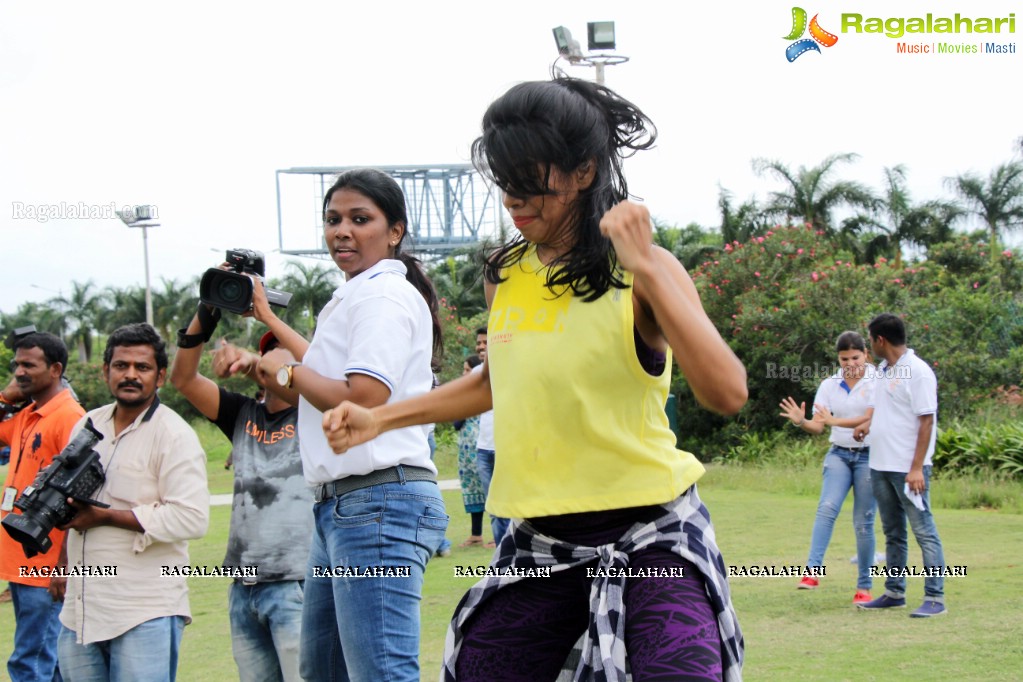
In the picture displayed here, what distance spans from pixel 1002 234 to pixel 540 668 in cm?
3413

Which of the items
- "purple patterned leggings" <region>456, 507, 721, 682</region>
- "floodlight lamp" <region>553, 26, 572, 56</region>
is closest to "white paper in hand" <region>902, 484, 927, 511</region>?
"purple patterned leggings" <region>456, 507, 721, 682</region>

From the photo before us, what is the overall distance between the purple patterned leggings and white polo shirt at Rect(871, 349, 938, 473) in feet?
→ 17.6

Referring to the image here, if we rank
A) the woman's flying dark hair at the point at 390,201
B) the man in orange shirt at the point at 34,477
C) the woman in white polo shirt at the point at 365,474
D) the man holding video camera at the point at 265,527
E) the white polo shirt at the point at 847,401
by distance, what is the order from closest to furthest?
the woman in white polo shirt at the point at 365,474
the woman's flying dark hair at the point at 390,201
the man holding video camera at the point at 265,527
the man in orange shirt at the point at 34,477
the white polo shirt at the point at 847,401

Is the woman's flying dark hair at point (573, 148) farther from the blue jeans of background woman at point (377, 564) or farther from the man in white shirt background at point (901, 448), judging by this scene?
the man in white shirt background at point (901, 448)

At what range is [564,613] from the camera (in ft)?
8.84

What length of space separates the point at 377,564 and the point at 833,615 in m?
4.73

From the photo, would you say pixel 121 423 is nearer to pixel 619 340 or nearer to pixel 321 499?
pixel 321 499

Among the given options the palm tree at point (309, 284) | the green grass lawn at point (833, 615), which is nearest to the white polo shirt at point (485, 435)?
the green grass lawn at point (833, 615)

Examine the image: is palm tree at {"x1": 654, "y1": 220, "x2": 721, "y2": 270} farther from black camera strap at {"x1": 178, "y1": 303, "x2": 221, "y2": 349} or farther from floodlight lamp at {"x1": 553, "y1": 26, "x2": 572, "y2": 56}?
black camera strap at {"x1": 178, "y1": 303, "x2": 221, "y2": 349}

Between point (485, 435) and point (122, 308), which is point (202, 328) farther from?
point (122, 308)

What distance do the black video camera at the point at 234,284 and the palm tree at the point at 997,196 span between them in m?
31.9

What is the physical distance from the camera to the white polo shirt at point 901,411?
7.51 m

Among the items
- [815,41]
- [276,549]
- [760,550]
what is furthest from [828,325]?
[276,549]

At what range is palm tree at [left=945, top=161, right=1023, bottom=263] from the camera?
3269cm
